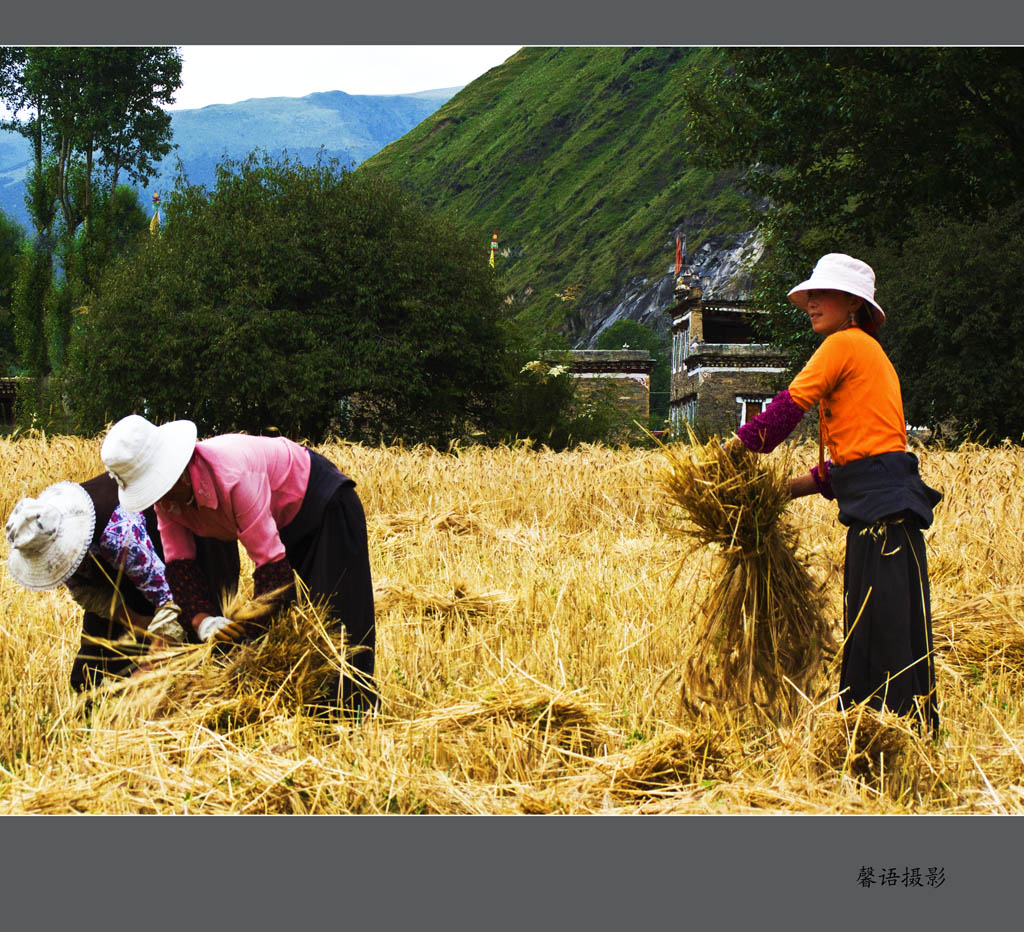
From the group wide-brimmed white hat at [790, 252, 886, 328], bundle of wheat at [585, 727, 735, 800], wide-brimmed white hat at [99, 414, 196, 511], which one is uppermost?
wide-brimmed white hat at [790, 252, 886, 328]

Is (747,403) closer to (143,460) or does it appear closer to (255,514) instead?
(255,514)

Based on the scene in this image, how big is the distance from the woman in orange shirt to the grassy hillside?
81.8 m

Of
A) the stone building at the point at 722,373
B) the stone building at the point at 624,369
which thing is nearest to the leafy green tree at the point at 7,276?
the stone building at the point at 624,369

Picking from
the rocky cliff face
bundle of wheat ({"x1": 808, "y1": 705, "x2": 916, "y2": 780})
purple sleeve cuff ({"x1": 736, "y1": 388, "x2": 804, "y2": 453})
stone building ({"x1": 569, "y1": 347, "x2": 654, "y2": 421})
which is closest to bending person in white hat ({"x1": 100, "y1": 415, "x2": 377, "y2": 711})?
purple sleeve cuff ({"x1": 736, "y1": 388, "x2": 804, "y2": 453})

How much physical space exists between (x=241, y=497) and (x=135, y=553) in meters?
0.63

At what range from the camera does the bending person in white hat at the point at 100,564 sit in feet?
12.1

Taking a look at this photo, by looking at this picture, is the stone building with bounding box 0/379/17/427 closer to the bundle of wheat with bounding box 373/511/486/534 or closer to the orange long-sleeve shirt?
the bundle of wheat with bounding box 373/511/486/534

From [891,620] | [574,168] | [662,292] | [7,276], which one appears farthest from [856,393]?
[574,168]

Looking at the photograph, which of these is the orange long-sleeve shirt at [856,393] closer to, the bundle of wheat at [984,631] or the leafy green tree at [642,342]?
the bundle of wheat at [984,631]

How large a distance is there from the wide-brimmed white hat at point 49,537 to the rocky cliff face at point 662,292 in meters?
69.2

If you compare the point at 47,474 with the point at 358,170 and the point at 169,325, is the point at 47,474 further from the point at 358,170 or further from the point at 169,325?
the point at 358,170

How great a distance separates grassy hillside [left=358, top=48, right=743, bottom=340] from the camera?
94688mm

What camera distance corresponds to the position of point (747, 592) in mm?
3982

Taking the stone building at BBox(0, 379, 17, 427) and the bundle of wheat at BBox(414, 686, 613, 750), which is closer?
the bundle of wheat at BBox(414, 686, 613, 750)
